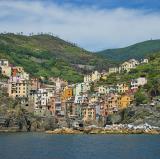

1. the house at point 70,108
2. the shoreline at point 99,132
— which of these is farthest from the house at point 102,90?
the shoreline at point 99,132

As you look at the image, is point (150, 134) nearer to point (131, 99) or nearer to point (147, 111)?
point (147, 111)

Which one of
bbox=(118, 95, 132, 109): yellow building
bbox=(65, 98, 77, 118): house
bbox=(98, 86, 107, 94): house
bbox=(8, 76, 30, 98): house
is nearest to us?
bbox=(118, 95, 132, 109): yellow building

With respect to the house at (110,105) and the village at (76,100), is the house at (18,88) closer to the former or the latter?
the village at (76,100)

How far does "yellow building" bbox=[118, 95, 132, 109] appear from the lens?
545ft

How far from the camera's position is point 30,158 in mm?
68812

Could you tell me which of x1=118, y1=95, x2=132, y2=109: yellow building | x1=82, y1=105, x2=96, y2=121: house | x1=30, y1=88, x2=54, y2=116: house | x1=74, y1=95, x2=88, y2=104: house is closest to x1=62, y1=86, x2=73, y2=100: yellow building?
x1=30, y1=88, x2=54, y2=116: house

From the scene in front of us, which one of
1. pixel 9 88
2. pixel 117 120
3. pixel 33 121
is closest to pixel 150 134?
pixel 117 120

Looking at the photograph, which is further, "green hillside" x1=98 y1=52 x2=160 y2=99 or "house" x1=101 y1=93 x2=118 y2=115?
"house" x1=101 y1=93 x2=118 y2=115

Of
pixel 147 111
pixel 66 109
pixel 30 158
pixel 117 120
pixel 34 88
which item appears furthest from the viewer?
pixel 34 88

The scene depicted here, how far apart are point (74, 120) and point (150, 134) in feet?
131

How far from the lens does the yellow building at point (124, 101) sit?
Result: 545ft

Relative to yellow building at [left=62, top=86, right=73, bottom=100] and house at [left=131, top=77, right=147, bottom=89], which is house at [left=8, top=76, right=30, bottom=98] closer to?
yellow building at [left=62, top=86, right=73, bottom=100]

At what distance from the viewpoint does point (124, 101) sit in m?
168

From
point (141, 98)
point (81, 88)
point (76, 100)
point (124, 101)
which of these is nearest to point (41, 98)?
point (76, 100)
